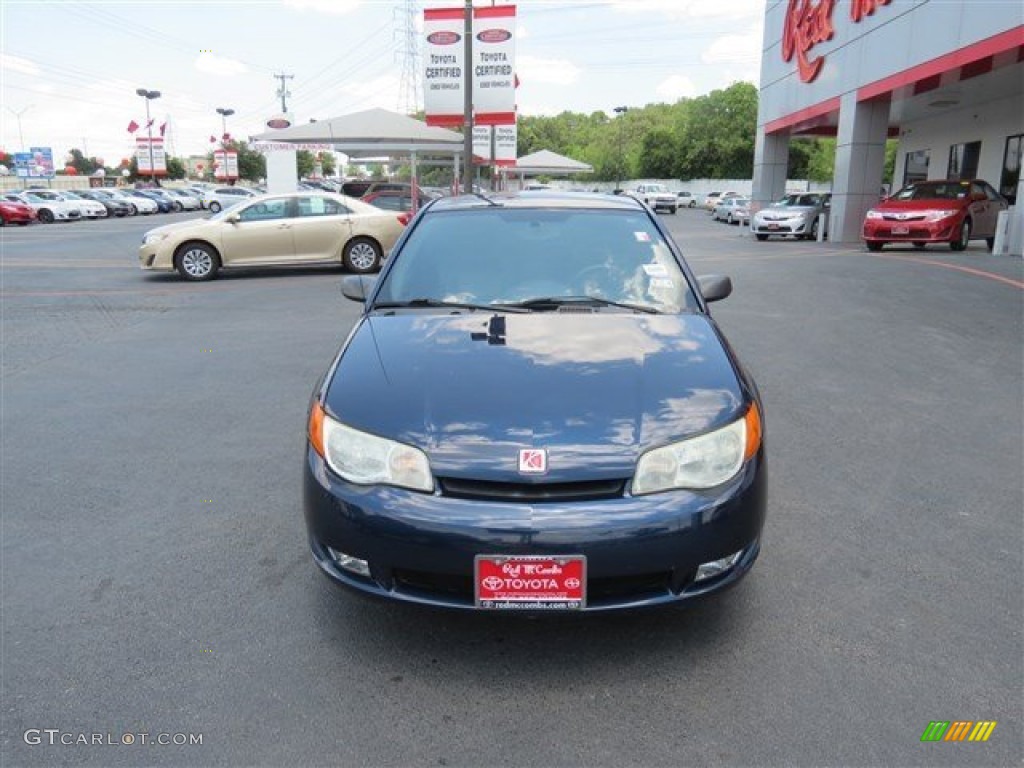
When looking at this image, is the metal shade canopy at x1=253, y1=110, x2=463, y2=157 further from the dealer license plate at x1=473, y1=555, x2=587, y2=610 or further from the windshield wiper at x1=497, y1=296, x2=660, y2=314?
the dealer license plate at x1=473, y1=555, x2=587, y2=610

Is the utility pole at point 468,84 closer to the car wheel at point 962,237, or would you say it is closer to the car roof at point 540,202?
the car wheel at point 962,237

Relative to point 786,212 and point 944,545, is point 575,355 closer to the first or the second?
point 944,545

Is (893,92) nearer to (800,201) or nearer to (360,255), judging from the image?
(800,201)

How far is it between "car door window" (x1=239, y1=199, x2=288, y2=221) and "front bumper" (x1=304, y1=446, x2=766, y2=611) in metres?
12.2

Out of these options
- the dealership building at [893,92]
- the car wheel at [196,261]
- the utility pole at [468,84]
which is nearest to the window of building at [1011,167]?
the dealership building at [893,92]

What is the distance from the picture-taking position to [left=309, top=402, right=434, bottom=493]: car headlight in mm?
2680

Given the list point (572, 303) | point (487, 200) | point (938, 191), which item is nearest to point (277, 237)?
point (487, 200)

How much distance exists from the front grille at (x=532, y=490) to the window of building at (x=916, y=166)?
A: 1094 inches

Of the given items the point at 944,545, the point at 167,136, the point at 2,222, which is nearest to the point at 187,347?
the point at 944,545

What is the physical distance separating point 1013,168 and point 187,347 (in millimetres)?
21038

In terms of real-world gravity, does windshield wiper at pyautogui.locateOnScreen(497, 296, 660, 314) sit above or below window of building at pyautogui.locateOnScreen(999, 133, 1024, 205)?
below

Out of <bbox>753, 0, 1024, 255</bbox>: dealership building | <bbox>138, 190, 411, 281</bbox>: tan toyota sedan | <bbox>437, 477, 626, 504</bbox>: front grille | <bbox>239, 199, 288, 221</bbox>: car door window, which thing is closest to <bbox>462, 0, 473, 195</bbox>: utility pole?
<bbox>138, 190, 411, 281</bbox>: tan toyota sedan

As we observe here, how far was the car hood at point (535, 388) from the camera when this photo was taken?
2.67m

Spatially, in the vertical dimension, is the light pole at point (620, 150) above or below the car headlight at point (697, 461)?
above
